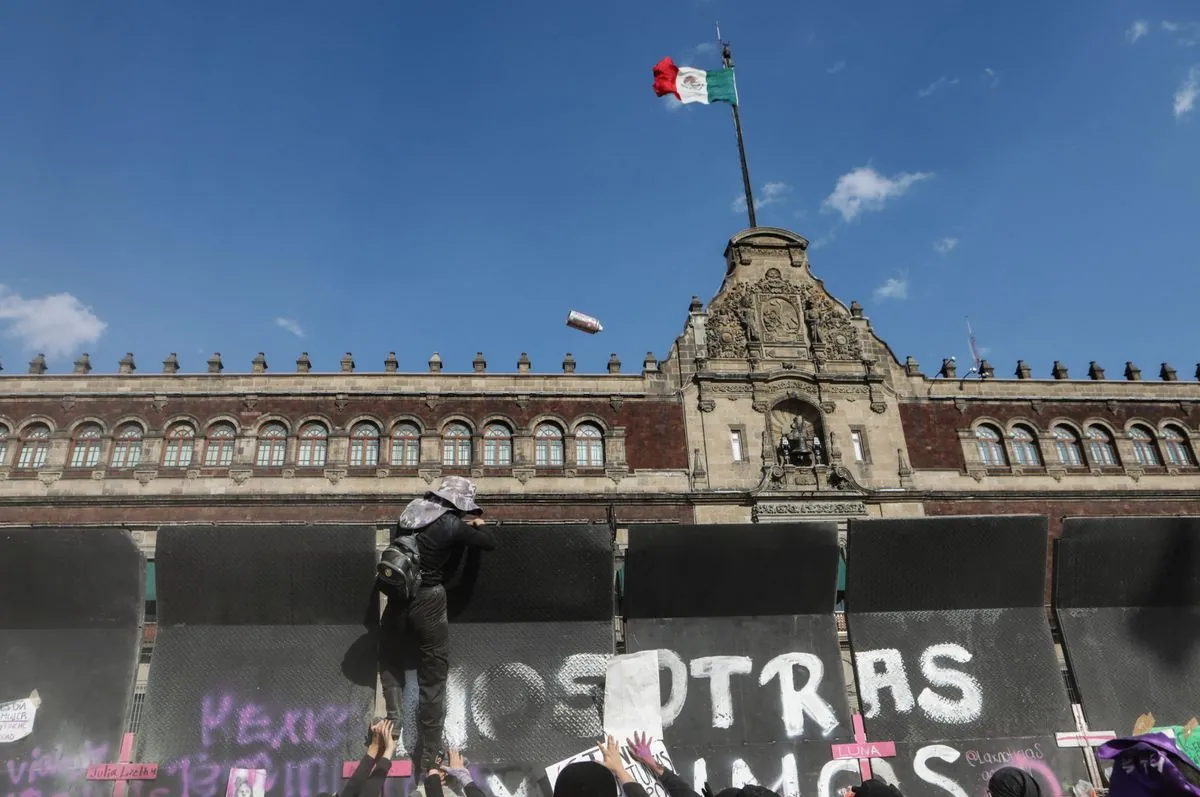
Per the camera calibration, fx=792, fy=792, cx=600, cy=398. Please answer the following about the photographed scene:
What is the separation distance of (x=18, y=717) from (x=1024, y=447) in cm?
2797

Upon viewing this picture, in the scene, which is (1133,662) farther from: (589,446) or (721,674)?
(589,446)

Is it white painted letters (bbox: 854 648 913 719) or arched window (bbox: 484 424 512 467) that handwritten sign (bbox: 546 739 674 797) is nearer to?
white painted letters (bbox: 854 648 913 719)

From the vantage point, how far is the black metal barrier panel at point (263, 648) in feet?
21.6

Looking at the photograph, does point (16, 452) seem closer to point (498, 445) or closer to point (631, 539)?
point (498, 445)

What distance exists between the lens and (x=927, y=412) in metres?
27.0

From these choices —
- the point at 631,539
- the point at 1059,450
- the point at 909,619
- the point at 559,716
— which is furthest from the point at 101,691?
the point at 1059,450

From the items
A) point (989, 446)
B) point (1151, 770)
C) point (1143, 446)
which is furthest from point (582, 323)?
point (1151, 770)

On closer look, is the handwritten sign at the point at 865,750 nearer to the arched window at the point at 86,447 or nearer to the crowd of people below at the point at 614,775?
the crowd of people below at the point at 614,775

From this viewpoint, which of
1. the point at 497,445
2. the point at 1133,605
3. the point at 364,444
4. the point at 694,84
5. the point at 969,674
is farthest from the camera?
the point at 694,84

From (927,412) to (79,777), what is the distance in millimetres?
25852

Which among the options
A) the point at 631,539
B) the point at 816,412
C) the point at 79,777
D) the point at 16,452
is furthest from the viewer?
the point at 816,412

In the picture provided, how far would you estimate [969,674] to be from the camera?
7.27 meters

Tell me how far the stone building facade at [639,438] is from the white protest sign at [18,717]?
53.7 ft

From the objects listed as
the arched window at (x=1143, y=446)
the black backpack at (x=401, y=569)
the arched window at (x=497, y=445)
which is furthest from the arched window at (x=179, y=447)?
the arched window at (x=1143, y=446)
